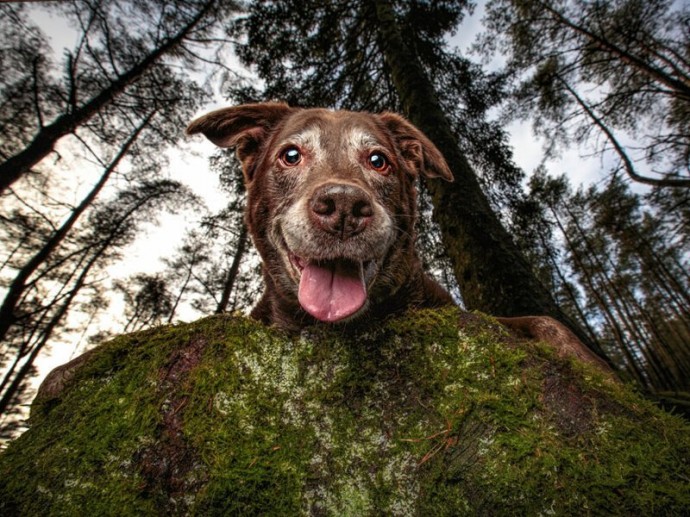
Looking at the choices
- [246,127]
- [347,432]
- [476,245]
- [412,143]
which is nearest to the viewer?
[347,432]

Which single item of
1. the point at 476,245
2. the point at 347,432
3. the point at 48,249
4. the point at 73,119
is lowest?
the point at 347,432

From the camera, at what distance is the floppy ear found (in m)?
3.61

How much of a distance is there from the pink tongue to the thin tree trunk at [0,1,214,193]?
9.34m

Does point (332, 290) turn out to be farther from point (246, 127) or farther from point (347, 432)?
point (246, 127)

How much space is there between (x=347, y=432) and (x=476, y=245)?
388 centimetres

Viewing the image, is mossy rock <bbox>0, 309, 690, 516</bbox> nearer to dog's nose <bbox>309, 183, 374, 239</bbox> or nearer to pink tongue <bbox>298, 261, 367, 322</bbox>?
pink tongue <bbox>298, 261, 367, 322</bbox>

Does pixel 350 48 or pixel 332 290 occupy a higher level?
pixel 350 48

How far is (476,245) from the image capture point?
4598 mm

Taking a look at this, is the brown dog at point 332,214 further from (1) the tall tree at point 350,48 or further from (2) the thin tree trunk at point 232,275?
(2) the thin tree trunk at point 232,275

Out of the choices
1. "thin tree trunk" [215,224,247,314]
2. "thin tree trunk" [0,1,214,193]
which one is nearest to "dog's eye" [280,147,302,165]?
"thin tree trunk" [0,1,214,193]

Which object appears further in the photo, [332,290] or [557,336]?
[557,336]

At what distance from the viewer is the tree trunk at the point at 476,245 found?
13.3 feet

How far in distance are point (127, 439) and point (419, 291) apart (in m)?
2.39

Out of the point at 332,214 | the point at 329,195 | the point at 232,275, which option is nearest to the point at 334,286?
the point at 332,214
